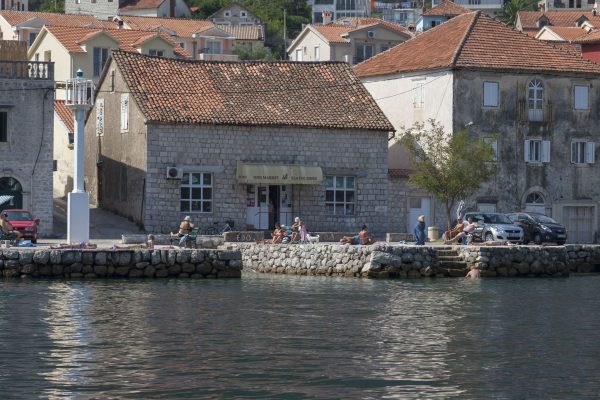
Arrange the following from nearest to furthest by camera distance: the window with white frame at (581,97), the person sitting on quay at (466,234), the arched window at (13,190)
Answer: the person sitting on quay at (466,234) → the arched window at (13,190) → the window with white frame at (581,97)

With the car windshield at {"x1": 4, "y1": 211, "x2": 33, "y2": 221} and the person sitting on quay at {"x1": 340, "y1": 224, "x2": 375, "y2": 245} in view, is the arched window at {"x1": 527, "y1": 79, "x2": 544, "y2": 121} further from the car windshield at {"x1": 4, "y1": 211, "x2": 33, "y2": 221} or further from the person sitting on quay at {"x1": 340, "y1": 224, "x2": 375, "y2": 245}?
the car windshield at {"x1": 4, "y1": 211, "x2": 33, "y2": 221}

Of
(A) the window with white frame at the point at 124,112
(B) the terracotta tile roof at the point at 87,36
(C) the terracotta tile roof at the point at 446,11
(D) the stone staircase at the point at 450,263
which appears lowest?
(D) the stone staircase at the point at 450,263

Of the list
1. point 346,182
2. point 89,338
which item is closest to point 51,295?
point 89,338

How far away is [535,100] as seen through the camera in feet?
208

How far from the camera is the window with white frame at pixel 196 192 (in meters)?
56.3

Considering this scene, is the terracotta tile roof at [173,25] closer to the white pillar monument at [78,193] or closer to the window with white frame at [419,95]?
the window with white frame at [419,95]

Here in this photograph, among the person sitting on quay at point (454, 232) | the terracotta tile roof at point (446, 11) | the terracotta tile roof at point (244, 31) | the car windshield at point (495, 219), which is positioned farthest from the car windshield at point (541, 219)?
the terracotta tile roof at point (446, 11)

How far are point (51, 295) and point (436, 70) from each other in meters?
28.6

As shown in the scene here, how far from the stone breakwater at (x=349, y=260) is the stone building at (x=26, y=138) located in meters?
11.0

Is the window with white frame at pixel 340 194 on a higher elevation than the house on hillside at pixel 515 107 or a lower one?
lower

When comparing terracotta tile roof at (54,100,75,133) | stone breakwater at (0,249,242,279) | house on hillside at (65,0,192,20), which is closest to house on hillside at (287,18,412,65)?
house on hillside at (65,0,192,20)

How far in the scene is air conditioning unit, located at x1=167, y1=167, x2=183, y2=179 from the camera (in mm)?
55625

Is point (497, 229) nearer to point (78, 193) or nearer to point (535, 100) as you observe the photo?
point (535, 100)

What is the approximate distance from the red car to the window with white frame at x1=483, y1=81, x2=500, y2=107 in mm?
20830
